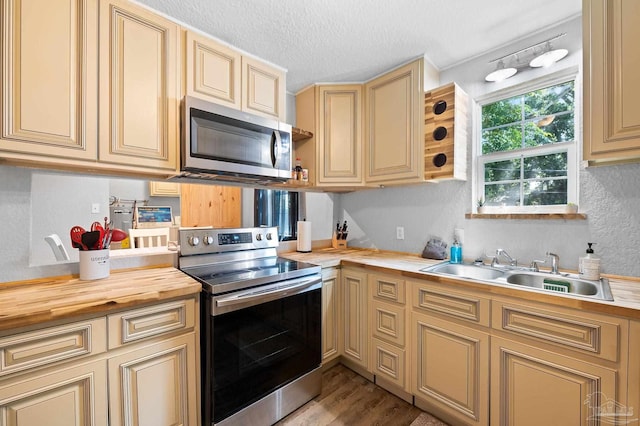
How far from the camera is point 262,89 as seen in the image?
196cm

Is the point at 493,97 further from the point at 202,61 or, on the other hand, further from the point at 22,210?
the point at 22,210

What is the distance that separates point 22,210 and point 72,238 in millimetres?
250

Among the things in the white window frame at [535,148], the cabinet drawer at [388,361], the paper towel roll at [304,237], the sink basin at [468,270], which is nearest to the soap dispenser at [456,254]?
the sink basin at [468,270]

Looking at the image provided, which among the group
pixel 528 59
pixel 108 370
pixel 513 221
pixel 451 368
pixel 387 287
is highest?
pixel 528 59

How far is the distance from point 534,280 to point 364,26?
1879 mm

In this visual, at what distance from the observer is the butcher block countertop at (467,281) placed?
110cm

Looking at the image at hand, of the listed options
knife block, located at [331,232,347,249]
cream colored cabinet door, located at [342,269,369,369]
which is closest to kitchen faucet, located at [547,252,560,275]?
cream colored cabinet door, located at [342,269,369,369]

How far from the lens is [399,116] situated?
2.14 metres

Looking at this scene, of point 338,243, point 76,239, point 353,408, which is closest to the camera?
point 76,239

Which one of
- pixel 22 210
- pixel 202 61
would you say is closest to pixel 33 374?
pixel 22 210

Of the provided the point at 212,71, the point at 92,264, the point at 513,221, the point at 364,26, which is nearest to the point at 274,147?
the point at 212,71

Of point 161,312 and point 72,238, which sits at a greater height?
point 72,238

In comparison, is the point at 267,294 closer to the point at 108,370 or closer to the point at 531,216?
the point at 108,370

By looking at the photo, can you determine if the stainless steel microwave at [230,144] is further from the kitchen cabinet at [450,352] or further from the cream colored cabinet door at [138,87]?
the kitchen cabinet at [450,352]
